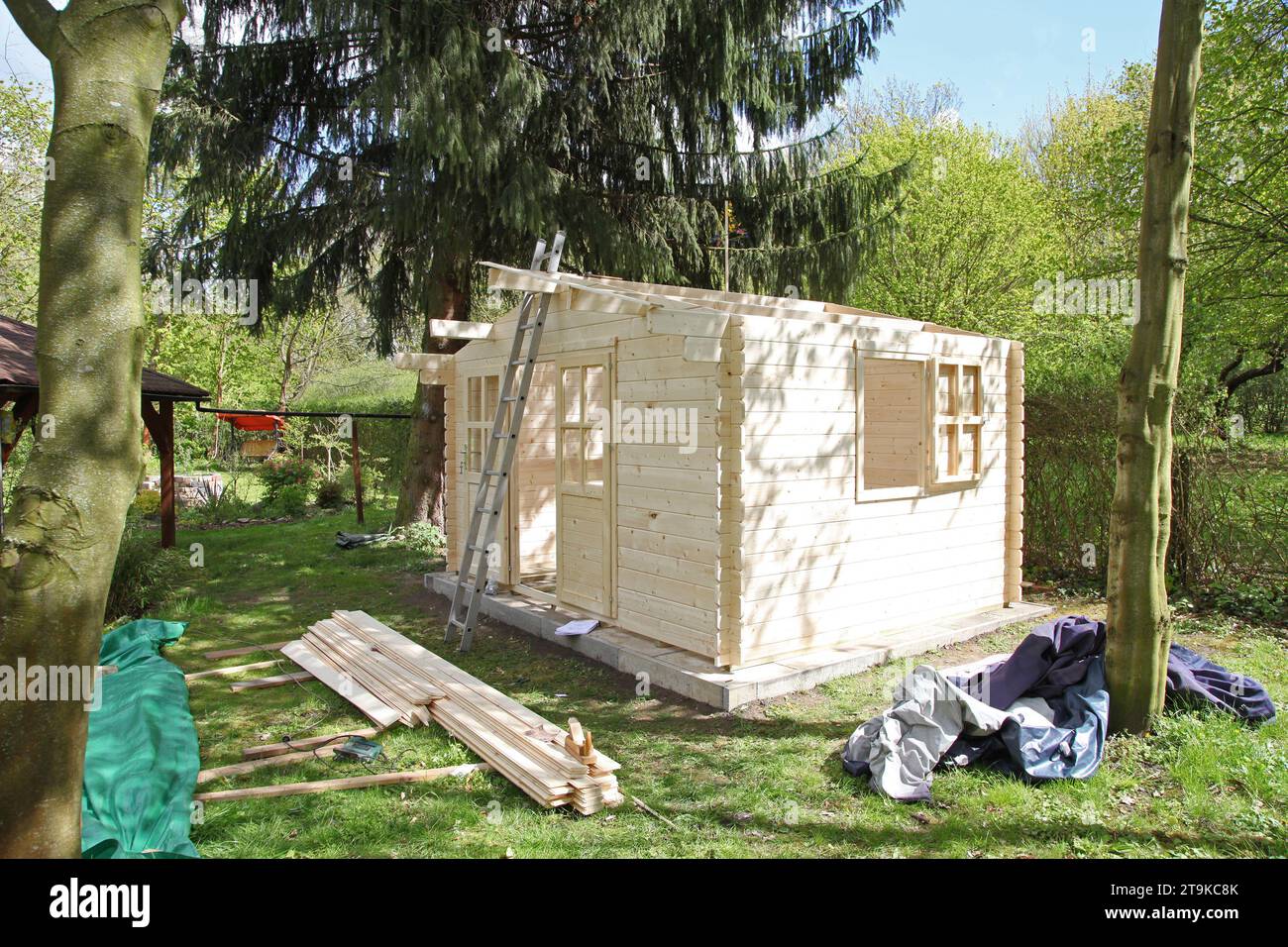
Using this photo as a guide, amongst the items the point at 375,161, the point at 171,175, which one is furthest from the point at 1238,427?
the point at 171,175

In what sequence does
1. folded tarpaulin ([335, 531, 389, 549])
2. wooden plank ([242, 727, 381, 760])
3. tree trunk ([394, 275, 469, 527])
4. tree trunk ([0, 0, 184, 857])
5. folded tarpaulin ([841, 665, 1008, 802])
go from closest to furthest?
tree trunk ([0, 0, 184, 857]) → folded tarpaulin ([841, 665, 1008, 802]) → wooden plank ([242, 727, 381, 760]) → folded tarpaulin ([335, 531, 389, 549]) → tree trunk ([394, 275, 469, 527])

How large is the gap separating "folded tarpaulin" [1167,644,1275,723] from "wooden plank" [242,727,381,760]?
4.87 m

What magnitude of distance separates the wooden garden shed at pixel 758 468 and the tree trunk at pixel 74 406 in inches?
133

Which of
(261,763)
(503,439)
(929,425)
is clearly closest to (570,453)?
(503,439)

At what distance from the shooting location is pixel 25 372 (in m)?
9.19

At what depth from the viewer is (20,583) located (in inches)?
96.4

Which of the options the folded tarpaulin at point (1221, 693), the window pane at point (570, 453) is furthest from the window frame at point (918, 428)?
the window pane at point (570, 453)

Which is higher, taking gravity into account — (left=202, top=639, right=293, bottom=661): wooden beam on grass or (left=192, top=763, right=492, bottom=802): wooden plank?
(left=192, top=763, right=492, bottom=802): wooden plank

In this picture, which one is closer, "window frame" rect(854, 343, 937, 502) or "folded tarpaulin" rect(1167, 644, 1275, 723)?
"folded tarpaulin" rect(1167, 644, 1275, 723)

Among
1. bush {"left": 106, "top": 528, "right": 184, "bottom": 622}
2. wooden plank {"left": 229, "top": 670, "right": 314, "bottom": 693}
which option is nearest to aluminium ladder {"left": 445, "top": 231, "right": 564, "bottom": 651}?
wooden plank {"left": 229, "top": 670, "right": 314, "bottom": 693}

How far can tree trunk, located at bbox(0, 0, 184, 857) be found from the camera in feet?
8.07

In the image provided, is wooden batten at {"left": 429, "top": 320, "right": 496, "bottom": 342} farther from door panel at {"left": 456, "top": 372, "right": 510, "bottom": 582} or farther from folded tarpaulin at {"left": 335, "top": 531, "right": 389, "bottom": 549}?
folded tarpaulin at {"left": 335, "top": 531, "right": 389, "bottom": 549}

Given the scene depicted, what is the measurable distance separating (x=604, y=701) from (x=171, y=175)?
8.88 meters
